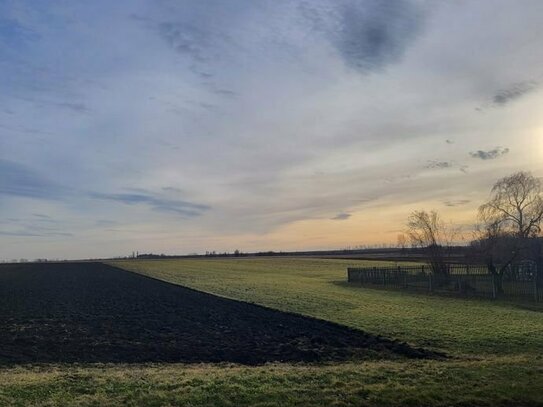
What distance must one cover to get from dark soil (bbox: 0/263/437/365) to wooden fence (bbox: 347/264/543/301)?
1437 cm

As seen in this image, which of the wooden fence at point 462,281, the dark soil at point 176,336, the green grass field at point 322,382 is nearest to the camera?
the green grass field at point 322,382

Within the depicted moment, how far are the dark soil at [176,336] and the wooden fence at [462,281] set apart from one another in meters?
14.4

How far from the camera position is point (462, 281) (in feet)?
114

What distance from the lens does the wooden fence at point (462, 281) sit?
31.9 meters

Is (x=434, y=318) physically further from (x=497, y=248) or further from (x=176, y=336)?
(x=497, y=248)

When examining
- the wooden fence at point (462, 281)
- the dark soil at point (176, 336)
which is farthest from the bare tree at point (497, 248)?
the dark soil at point (176, 336)

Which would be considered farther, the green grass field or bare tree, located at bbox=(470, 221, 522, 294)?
bare tree, located at bbox=(470, 221, 522, 294)

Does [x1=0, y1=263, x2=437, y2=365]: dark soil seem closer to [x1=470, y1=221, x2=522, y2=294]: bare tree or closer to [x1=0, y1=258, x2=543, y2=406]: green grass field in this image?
[x1=0, y1=258, x2=543, y2=406]: green grass field

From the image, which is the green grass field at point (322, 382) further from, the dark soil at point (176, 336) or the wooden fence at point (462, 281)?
the wooden fence at point (462, 281)

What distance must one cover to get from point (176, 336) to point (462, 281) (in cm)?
2252

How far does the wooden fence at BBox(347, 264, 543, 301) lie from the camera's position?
105ft

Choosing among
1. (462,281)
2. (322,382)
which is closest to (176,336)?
(322,382)

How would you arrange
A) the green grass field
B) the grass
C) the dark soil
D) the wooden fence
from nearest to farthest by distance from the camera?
the green grass field → the dark soil → the grass → the wooden fence

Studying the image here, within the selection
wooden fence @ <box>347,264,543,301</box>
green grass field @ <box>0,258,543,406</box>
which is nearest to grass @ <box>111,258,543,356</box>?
green grass field @ <box>0,258,543,406</box>
